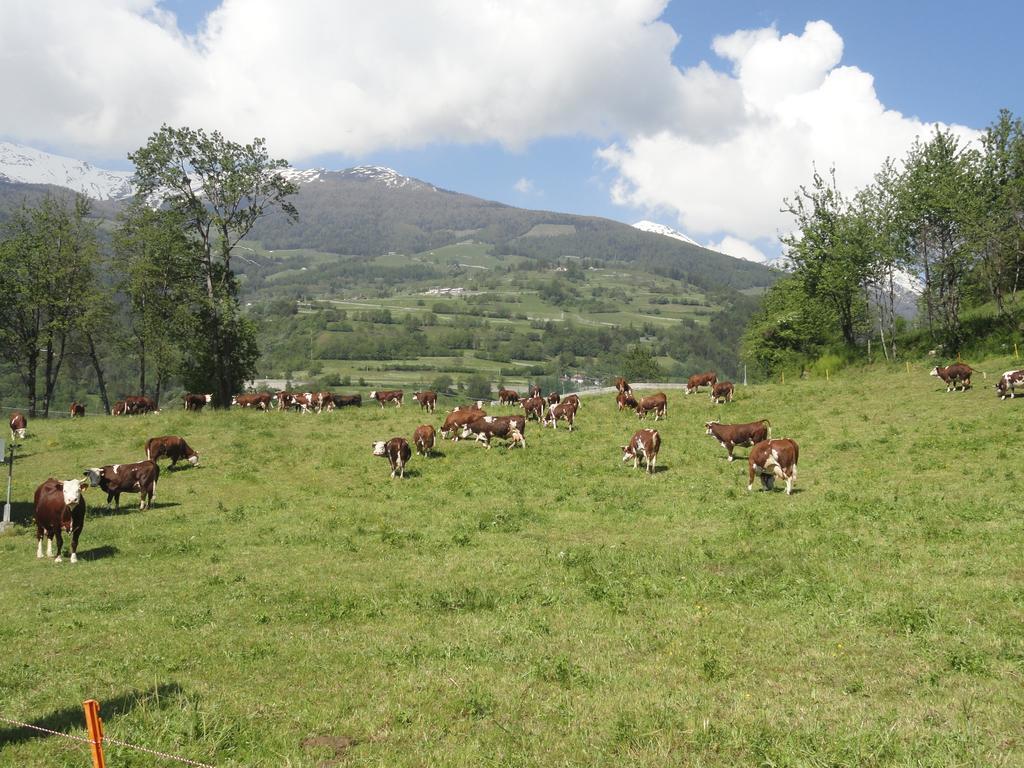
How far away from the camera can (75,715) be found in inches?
328

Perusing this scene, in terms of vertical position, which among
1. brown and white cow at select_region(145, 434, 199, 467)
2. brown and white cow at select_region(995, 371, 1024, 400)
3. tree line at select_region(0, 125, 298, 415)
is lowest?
brown and white cow at select_region(145, 434, 199, 467)

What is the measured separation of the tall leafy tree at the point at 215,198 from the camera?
148 feet

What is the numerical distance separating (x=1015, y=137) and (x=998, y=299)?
53.5 feet

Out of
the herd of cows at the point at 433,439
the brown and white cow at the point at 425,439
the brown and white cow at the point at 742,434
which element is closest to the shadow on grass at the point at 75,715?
the herd of cows at the point at 433,439

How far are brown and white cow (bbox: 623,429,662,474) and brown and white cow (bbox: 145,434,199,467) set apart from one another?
1889cm

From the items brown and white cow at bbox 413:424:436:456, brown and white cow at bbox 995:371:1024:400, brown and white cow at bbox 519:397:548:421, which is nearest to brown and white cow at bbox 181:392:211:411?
brown and white cow at bbox 413:424:436:456

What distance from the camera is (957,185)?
48156 mm

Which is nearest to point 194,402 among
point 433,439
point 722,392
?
point 433,439

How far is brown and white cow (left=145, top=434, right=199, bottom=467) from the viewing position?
28031 mm

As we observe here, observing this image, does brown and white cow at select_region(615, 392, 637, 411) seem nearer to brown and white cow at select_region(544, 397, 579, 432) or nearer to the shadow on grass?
brown and white cow at select_region(544, 397, 579, 432)

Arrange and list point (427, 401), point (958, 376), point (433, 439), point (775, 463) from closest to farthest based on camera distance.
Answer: point (775, 463), point (433, 439), point (958, 376), point (427, 401)

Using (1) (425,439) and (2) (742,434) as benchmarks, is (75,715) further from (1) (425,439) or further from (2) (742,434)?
(2) (742,434)

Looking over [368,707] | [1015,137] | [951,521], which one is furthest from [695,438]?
[1015,137]

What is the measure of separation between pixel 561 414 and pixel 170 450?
1908 cm
